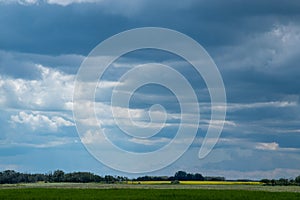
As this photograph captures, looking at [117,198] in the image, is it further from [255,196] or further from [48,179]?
[48,179]

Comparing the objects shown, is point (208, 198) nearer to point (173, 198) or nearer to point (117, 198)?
point (173, 198)

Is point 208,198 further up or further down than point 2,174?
further down

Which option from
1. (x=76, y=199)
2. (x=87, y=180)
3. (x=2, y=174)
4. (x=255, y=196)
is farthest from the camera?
(x=2, y=174)

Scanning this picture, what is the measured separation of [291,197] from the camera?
56438 mm

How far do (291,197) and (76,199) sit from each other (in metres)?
21.0

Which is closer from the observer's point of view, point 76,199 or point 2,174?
point 76,199

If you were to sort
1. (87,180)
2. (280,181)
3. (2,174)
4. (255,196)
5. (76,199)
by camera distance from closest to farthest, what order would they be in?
(76,199) → (255,196) → (280,181) → (87,180) → (2,174)

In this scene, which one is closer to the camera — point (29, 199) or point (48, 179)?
point (29, 199)

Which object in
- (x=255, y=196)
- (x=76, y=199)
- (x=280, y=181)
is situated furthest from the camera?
(x=280, y=181)

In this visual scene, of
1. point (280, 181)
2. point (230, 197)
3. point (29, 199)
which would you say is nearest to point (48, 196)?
point (29, 199)

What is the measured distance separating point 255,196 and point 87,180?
7185 centimetres

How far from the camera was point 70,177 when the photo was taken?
416ft

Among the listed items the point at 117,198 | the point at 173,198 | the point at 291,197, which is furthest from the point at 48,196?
the point at 291,197

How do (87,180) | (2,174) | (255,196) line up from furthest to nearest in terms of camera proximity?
(2,174) < (87,180) < (255,196)
